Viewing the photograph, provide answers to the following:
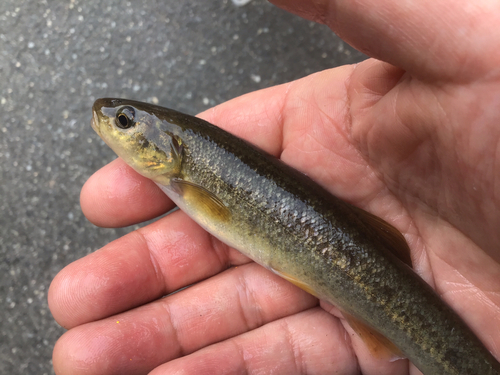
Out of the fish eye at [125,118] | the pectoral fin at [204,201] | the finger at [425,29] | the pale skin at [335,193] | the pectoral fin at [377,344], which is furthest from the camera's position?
the fish eye at [125,118]

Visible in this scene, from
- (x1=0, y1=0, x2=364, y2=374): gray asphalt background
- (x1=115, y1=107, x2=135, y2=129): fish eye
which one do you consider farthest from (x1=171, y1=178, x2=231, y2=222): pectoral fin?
(x1=0, y1=0, x2=364, y2=374): gray asphalt background

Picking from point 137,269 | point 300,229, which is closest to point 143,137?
point 137,269

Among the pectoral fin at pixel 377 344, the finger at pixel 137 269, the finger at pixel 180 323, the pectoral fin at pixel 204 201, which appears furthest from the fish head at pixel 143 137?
the pectoral fin at pixel 377 344

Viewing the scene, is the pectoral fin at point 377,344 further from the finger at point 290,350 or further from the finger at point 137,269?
the finger at point 137,269

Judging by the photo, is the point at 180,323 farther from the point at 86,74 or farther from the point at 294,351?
the point at 86,74

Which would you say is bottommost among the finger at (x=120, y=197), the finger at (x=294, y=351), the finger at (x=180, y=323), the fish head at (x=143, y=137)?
the finger at (x=294, y=351)

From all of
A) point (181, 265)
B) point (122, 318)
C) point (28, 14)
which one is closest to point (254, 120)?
point (181, 265)

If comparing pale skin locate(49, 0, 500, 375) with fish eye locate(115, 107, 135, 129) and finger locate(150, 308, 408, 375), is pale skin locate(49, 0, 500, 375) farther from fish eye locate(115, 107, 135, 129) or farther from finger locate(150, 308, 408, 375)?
fish eye locate(115, 107, 135, 129)

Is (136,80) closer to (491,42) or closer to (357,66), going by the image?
(357,66)
